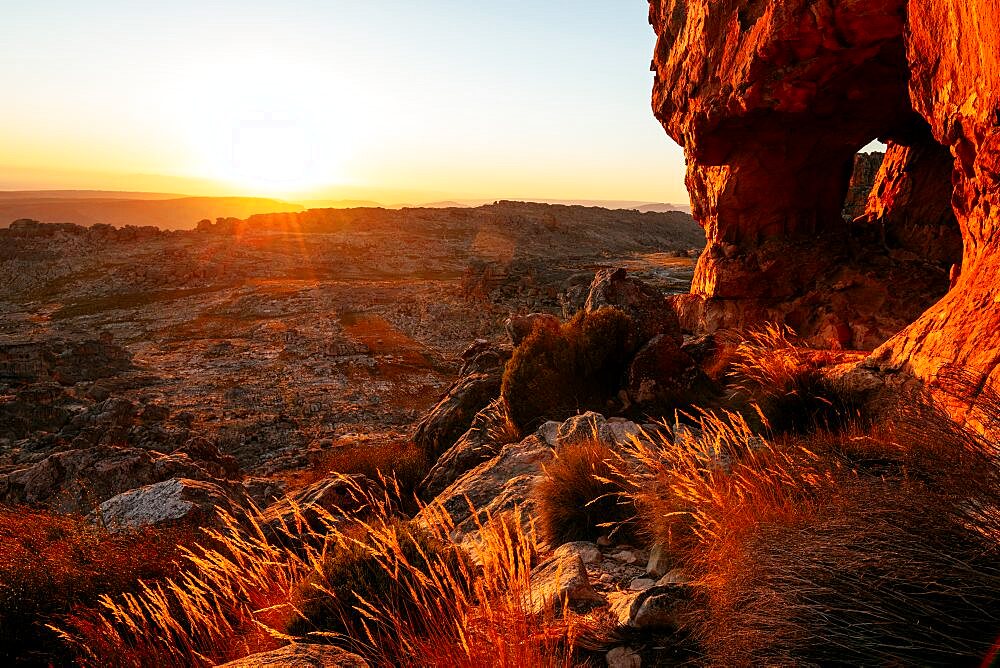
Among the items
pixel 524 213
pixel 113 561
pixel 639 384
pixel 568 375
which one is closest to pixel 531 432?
pixel 568 375

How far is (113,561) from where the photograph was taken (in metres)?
4.47

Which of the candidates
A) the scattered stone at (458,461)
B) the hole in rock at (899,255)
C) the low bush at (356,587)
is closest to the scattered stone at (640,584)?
the low bush at (356,587)

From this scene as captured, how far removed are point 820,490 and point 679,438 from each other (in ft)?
8.21

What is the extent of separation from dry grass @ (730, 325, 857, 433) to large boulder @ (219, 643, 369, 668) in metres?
3.89

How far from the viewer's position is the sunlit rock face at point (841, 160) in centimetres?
613

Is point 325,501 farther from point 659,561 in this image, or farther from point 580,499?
point 659,561

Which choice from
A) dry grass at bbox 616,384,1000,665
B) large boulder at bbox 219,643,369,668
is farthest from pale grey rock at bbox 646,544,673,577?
large boulder at bbox 219,643,369,668

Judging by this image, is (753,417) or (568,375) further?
(568,375)

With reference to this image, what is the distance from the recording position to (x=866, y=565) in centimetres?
232

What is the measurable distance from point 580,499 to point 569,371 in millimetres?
4179

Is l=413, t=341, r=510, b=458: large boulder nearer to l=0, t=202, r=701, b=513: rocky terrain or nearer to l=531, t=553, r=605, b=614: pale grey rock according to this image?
l=0, t=202, r=701, b=513: rocky terrain

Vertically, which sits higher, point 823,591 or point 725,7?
point 725,7

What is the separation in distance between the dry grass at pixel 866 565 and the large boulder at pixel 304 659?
167 cm

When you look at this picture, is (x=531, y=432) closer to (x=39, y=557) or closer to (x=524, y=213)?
(x=39, y=557)
